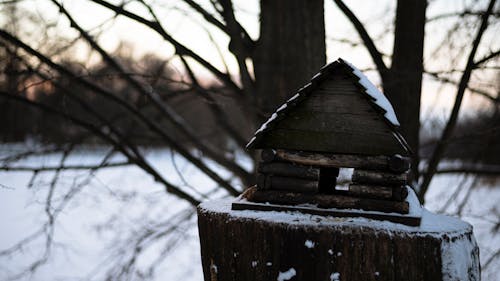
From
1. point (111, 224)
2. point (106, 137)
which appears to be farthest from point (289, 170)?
point (111, 224)

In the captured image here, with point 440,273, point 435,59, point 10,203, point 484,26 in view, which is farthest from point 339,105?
point 10,203

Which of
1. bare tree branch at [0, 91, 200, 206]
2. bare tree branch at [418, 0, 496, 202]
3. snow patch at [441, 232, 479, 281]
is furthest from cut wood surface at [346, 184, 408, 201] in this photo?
bare tree branch at [0, 91, 200, 206]

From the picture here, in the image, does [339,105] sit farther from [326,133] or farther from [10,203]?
[10,203]

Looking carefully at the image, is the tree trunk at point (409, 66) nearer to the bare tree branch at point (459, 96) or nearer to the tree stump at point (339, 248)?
the bare tree branch at point (459, 96)

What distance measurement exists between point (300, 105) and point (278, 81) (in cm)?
193

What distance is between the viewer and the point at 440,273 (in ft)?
7.26

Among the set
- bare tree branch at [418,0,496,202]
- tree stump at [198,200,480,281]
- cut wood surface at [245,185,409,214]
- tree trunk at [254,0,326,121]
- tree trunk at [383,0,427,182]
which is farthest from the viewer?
tree trunk at [383,0,427,182]

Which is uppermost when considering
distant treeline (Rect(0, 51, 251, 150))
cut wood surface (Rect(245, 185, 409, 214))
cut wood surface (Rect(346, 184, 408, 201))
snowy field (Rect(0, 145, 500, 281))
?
distant treeline (Rect(0, 51, 251, 150))

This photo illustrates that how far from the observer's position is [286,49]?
4.24 m

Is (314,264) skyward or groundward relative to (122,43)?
groundward

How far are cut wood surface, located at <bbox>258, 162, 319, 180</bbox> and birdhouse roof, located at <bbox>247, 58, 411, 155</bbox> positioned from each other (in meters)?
0.10

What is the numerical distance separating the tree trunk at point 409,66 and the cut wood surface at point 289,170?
222 centimetres

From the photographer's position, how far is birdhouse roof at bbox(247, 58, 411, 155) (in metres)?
2.29

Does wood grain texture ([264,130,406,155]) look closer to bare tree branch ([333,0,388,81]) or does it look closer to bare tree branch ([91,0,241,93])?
bare tree branch ([91,0,241,93])
